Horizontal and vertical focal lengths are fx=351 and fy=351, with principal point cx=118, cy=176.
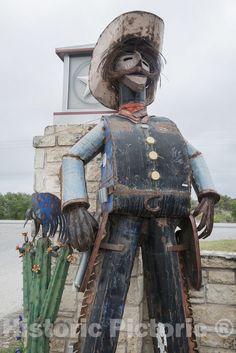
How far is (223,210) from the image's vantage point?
20.6m

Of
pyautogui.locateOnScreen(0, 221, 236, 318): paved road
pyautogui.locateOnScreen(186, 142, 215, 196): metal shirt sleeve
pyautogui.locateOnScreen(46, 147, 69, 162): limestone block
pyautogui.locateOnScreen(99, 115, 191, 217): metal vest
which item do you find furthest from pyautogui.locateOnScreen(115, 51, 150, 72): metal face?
pyautogui.locateOnScreen(0, 221, 236, 318): paved road

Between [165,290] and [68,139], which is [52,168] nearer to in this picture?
[68,139]

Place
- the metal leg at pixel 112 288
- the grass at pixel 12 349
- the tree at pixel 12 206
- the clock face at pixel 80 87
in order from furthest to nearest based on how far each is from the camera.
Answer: the tree at pixel 12 206 < the clock face at pixel 80 87 < the grass at pixel 12 349 < the metal leg at pixel 112 288

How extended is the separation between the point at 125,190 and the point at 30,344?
1.27m

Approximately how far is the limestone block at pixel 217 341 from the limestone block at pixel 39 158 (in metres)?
1.79

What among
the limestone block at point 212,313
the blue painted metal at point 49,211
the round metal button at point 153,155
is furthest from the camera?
the limestone block at point 212,313

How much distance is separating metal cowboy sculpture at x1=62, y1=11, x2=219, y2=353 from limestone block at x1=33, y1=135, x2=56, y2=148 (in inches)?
40.1

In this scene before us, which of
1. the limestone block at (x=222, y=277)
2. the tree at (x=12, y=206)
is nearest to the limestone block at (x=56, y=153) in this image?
the limestone block at (x=222, y=277)

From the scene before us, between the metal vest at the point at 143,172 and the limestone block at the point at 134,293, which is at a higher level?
the metal vest at the point at 143,172

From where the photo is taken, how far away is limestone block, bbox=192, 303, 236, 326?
2.57 meters

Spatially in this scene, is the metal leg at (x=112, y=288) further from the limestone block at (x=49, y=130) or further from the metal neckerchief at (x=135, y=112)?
the limestone block at (x=49, y=130)

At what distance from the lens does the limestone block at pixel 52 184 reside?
268 centimetres

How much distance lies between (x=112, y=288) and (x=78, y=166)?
1.94 ft

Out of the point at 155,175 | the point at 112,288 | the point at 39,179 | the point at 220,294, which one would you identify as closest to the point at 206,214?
the point at 155,175
